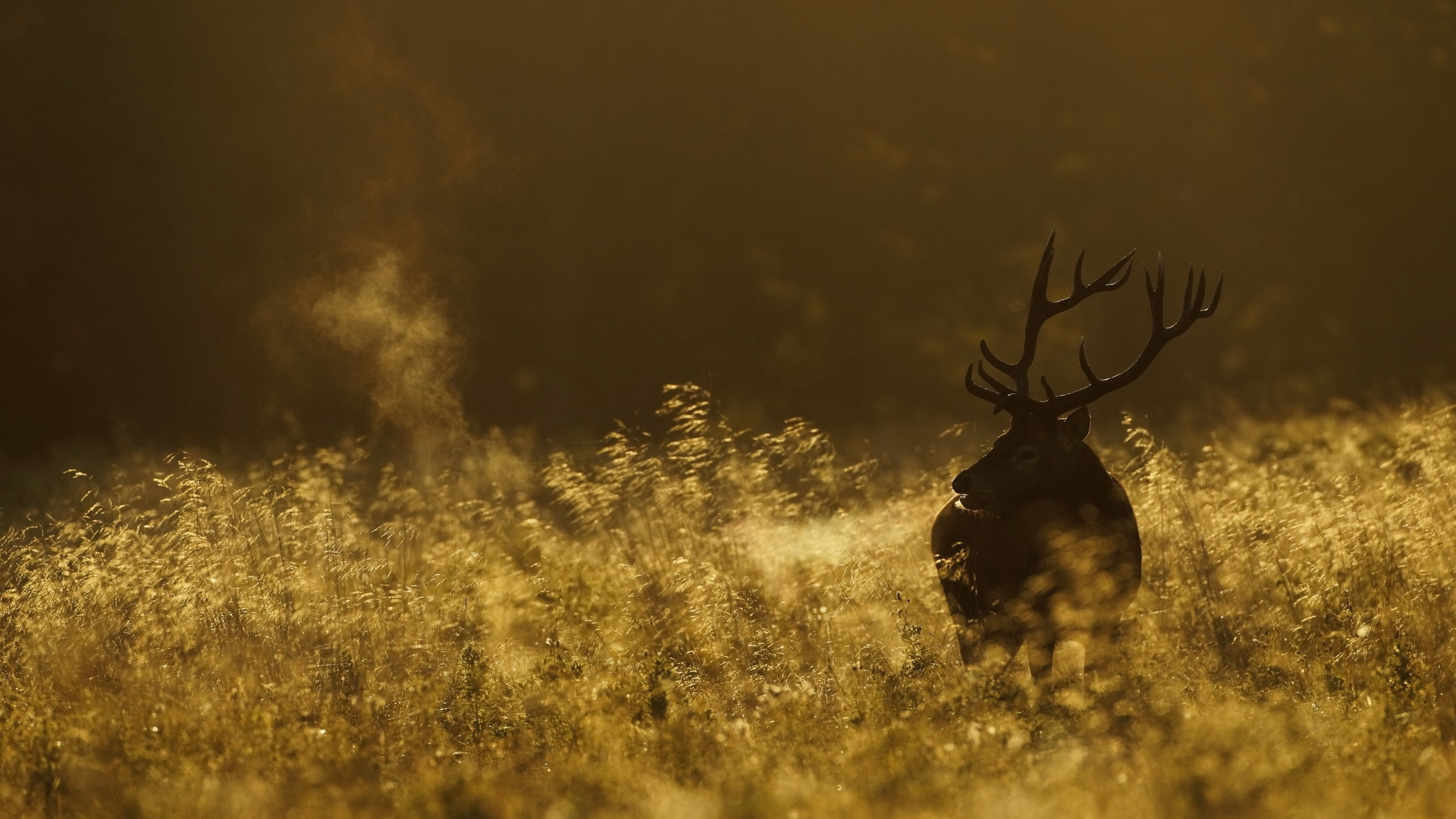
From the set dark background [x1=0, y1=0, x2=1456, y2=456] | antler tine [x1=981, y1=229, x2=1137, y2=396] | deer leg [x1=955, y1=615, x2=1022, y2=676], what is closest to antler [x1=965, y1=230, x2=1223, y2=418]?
antler tine [x1=981, y1=229, x2=1137, y2=396]

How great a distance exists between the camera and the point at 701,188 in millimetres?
28469

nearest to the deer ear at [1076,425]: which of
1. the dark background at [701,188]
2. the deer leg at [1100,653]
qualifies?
the deer leg at [1100,653]

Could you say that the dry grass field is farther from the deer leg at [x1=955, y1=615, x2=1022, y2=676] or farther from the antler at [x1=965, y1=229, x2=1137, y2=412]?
the antler at [x1=965, y1=229, x2=1137, y2=412]

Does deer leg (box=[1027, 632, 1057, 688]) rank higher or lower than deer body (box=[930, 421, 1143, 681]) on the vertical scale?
lower

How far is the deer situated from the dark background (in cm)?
1676

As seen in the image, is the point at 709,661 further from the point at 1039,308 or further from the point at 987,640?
the point at 1039,308

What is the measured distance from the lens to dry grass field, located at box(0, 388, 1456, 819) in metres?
4.66

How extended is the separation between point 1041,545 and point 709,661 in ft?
5.58

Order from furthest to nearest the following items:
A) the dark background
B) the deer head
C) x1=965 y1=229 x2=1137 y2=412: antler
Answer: the dark background, x1=965 y1=229 x2=1137 y2=412: antler, the deer head

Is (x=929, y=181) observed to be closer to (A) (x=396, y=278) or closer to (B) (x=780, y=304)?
(B) (x=780, y=304)

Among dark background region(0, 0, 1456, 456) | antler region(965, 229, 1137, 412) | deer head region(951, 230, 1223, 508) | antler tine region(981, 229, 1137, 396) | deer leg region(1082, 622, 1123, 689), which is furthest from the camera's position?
dark background region(0, 0, 1456, 456)

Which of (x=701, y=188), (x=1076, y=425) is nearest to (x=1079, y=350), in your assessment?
(x=1076, y=425)

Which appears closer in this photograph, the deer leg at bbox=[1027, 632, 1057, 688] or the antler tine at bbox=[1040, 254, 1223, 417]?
the deer leg at bbox=[1027, 632, 1057, 688]

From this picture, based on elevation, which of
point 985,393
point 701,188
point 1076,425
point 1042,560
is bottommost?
point 1042,560
